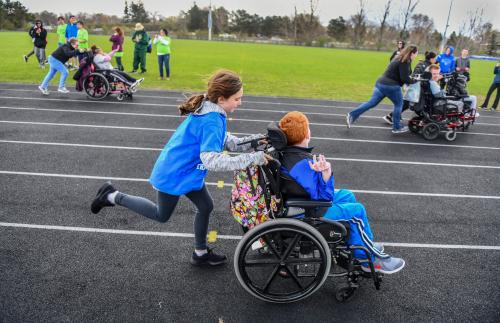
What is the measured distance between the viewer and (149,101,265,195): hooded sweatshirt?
104 inches

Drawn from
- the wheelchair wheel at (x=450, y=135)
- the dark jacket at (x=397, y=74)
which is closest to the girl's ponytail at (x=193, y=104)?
the dark jacket at (x=397, y=74)

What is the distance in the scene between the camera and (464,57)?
12.2 meters

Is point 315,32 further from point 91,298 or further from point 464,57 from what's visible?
point 91,298

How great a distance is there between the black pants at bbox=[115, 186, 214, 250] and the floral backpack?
39 cm

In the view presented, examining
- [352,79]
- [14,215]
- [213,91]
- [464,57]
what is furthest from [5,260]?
[352,79]

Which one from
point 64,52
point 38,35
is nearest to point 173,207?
point 64,52

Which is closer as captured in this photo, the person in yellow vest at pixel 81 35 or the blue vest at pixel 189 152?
the blue vest at pixel 189 152

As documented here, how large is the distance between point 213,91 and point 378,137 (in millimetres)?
A: 6184

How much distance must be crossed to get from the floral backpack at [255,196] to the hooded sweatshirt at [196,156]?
263mm

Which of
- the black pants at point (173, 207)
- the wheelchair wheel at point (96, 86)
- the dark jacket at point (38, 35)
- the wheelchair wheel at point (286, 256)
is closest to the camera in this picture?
the wheelchair wheel at point (286, 256)

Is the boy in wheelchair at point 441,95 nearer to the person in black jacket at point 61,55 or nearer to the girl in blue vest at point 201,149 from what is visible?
the girl in blue vest at point 201,149

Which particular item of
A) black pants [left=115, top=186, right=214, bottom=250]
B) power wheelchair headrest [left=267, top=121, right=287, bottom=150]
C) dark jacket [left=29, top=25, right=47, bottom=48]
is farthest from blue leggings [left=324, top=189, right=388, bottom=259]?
dark jacket [left=29, top=25, right=47, bottom=48]

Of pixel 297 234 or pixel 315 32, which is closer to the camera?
pixel 297 234

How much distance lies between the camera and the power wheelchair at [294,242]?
8.97 feet
